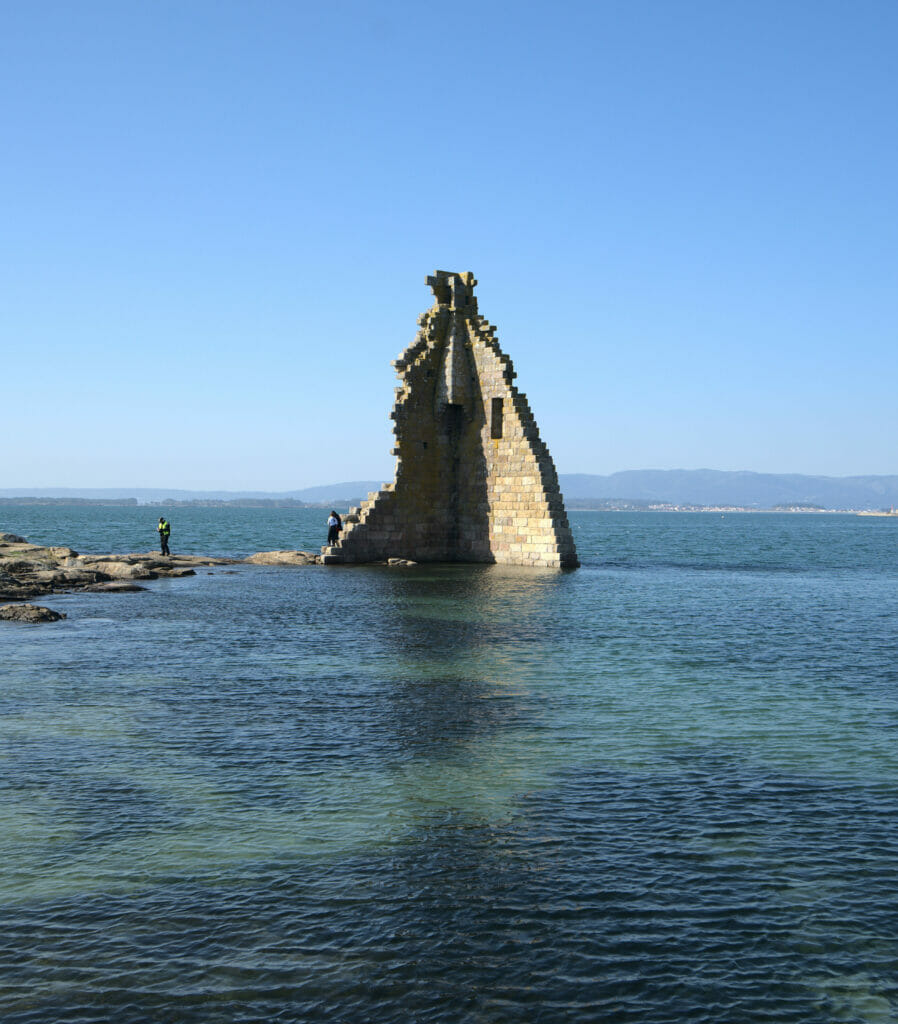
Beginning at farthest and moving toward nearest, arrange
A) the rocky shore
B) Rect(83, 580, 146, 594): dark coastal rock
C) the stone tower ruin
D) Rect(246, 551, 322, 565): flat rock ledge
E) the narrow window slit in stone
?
Rect(246, 551, 322, 565): flat rock ledge < the narrow window slit in stone < the stone tower ruin < Rect(83, 580, 146, 594): dark coastal rock < the rocky shore

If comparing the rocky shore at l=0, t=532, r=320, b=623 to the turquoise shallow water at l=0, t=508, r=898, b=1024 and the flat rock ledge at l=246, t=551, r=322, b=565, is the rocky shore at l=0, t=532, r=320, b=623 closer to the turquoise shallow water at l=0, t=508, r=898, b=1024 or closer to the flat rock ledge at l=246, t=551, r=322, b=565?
the flat rock ledge at l=246, t=551, r=322, b=565

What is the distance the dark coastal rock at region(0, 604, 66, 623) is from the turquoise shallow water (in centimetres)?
275

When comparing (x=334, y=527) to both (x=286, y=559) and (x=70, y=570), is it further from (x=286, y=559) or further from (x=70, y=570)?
(x=70, y=570)

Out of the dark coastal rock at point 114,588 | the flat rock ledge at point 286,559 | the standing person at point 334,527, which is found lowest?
the dark coastal rock at point 114,588

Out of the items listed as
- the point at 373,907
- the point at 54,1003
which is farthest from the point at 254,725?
the point at 54,1003

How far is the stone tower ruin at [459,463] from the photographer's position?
34312 millimetres

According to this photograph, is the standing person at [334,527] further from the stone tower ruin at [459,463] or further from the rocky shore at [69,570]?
the stone tower ruin at [459,463]

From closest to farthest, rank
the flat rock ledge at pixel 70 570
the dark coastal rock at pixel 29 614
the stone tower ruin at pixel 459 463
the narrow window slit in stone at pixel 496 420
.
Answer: the dark coastal rock at pixel 29 614 → the flat rock ledge at pixel 70 570 → the stone tower ruin at pixel 459 463 → the narrow window slit in stone at pixel 496 420

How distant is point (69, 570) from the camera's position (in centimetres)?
2767

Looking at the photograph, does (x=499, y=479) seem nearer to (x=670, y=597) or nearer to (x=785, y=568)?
(x=670, y=597)

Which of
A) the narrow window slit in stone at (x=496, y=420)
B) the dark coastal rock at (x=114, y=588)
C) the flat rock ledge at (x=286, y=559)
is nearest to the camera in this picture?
the dark coastal rock at (x=114, y=588)

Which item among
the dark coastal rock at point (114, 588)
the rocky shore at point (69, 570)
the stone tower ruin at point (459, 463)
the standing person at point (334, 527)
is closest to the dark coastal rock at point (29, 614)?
the rocky shore at point (69, 570)

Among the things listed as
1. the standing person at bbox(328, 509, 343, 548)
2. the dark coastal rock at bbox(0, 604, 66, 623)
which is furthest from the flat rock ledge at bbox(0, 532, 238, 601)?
the standing person at bbox(328, 509, 343, 548)

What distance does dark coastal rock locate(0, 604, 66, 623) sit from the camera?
1935 centimetres
